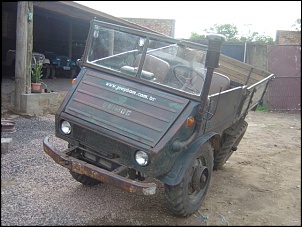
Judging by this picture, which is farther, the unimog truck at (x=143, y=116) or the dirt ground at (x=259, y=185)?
the dirt ground at (x=259, y=185)

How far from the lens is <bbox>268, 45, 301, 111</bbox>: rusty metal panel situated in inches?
469

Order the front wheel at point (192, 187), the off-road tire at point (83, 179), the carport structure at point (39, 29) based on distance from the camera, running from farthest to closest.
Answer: the carport structure at point (39, 29) < the off-road tire at point (83, 179) < the front wheel at point (192, 187)

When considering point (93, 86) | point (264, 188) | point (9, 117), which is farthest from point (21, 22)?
point (264, 188)

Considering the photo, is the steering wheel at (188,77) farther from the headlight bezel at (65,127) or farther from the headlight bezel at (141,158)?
the headlight bezel at (65,127)

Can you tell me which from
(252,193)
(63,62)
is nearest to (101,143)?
(252,193)

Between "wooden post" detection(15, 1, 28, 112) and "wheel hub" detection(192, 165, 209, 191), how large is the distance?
17.6 feet

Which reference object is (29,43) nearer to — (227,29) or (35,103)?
(35,103)

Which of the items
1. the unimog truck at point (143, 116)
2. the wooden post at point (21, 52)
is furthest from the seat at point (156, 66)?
the wooden post at point (21, 52)

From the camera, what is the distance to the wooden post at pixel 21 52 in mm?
7594

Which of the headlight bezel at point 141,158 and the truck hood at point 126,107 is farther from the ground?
the truck hood at point 126,107

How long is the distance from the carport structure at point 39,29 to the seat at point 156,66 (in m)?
1.28

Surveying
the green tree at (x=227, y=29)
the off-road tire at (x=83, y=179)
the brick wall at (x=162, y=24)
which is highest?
the green tree at (x=227, y=29)

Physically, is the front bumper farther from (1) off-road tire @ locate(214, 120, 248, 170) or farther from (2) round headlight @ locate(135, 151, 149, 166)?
(1) off-road tire @ locate(214, 120, 248, 170)

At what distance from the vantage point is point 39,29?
15258 mm
